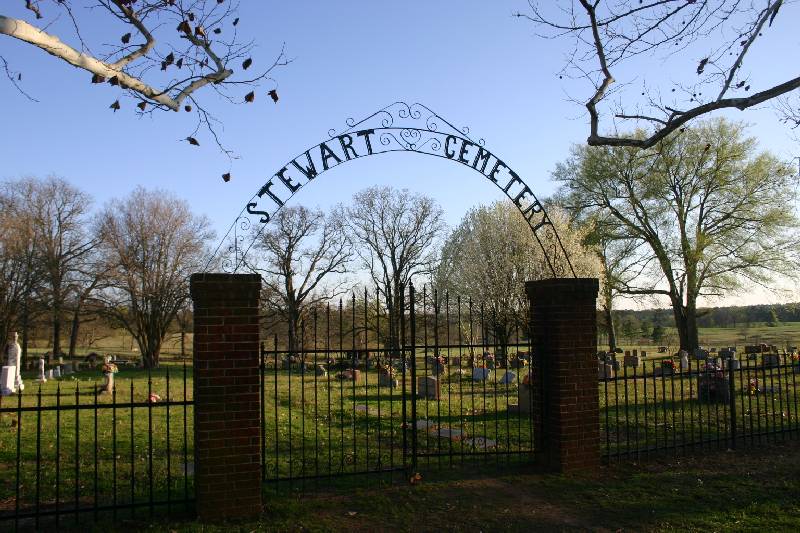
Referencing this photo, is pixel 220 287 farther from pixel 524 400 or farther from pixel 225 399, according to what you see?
pixel 524 400

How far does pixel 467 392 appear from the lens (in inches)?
685

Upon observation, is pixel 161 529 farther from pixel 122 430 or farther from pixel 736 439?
pixel 736 439

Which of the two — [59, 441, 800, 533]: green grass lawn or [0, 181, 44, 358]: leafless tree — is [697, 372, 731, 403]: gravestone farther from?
[0, 181, 44, 358]: leafless tree

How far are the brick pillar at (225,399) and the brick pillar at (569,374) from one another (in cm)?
346

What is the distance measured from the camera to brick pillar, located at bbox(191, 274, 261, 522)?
→ 18.4 feet

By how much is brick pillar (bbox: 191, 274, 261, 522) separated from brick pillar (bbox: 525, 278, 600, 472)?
136 inches

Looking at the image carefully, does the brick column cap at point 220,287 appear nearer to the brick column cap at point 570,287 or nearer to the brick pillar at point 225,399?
the brick pillar at point 225,399

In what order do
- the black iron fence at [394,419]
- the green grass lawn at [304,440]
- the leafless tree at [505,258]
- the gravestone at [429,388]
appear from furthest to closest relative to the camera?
the leafless tree at [505,258]
the gravestone at [429,388]
the black iron fence at [394,419]
the green grass lawn at [304,440]

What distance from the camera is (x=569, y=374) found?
7055 mm

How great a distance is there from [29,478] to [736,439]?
396 inches

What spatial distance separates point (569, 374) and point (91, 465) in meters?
6.48

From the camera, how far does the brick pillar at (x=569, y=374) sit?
7.04m

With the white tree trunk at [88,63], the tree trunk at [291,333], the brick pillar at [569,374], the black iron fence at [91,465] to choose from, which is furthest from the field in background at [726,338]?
the white tree trunk at [88,63]

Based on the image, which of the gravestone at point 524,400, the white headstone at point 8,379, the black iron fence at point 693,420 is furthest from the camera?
the white headstone at point 8,379
